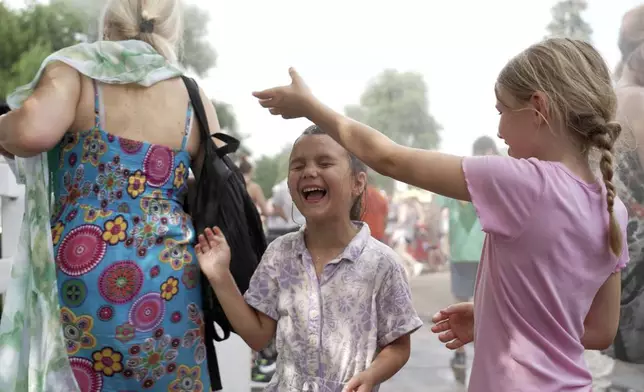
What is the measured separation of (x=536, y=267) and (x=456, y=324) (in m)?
0.39

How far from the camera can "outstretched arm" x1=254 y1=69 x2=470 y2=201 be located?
1.22 meters

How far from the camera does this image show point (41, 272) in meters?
1.63

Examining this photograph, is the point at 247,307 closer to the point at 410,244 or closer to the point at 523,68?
the point at 523,68

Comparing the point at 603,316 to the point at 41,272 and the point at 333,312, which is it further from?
the point at 41,272

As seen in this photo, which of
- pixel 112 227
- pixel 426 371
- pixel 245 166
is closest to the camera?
pixel 112 227

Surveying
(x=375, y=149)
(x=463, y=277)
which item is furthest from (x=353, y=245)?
(x=463, y=277)

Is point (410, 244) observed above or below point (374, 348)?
below

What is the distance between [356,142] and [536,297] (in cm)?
45

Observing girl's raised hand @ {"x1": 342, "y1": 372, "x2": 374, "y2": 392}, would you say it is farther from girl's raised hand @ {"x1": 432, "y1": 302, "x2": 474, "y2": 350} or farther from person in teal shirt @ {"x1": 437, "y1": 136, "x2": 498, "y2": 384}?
person in teal shirt @ {"x1": 437, "y1": 136, "x2": 498, "y2": 384}

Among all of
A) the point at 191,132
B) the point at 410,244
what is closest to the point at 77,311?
the point at 191,132

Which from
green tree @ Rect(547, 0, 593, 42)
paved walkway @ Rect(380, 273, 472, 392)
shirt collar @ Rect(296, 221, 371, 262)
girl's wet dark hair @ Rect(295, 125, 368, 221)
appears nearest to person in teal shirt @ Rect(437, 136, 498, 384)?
paved walkway @ Rect(380, 273, 472, 392)

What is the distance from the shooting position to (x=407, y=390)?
170 inches

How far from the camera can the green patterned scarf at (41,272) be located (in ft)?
5.29

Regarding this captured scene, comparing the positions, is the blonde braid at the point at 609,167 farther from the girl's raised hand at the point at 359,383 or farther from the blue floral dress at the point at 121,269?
the blue floral dress at the point at 121,269
